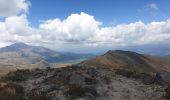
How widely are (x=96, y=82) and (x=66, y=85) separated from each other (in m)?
4.32

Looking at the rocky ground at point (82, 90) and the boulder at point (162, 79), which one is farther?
the boulder at point (162, 79)

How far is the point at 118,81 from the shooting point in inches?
1324

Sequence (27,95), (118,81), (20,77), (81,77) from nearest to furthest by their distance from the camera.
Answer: (27,95) → (81,77) → (118,81) → (20,77)

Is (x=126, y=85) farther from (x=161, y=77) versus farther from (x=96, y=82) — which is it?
(x=161, y=77)

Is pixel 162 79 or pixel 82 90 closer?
pixel 82 90

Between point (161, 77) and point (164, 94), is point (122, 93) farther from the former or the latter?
point (161, 77)

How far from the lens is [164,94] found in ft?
83.4

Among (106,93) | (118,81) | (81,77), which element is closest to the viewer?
(106,93)

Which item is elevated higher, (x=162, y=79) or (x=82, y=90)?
(x=82, y=90)

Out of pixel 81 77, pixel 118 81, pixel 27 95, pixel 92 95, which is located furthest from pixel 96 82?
pixel 27 95

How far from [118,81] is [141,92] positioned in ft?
18.9

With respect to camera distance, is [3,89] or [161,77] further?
[161,77]

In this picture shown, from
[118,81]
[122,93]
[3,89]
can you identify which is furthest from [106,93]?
[3,89]

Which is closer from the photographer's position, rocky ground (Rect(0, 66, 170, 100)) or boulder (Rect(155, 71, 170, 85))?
rocky ground (Rect(0, 66, 170, 100))
